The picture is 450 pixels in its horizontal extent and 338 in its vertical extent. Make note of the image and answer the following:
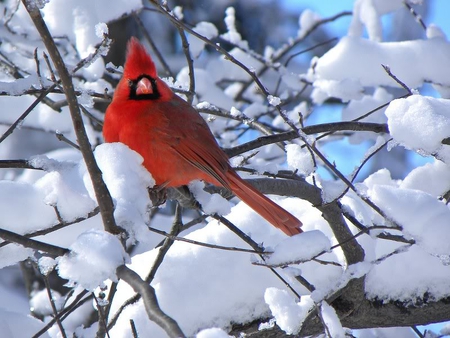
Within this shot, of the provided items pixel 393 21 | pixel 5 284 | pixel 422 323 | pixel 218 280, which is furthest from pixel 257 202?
pixel 393 21

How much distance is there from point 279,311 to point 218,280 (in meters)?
0.60

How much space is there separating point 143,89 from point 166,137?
0.26 metres

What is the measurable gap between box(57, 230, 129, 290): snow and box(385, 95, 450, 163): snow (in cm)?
74

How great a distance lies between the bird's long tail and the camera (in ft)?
7.77

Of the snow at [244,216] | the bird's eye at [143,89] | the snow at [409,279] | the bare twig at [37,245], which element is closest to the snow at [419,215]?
the snow at [244,216]

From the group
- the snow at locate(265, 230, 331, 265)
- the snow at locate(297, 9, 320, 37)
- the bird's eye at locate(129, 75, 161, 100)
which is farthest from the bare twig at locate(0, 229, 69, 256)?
the snow at locate(297, 9, 320, 37)

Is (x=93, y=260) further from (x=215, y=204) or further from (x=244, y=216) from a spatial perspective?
(x=244, y=216)

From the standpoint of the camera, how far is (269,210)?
2.38 metres

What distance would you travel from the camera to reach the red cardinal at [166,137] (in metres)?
2.41

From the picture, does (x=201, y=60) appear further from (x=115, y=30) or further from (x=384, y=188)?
(x=384, y=188)

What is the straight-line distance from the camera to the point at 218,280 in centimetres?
226

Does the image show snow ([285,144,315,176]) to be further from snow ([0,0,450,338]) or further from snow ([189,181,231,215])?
snow ([189,181,231,215])

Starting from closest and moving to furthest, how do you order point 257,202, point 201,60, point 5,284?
1. point 257,202
2. point 5,284
3. point 201,60

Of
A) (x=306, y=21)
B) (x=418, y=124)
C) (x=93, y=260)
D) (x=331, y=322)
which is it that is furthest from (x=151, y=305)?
(x=306, y=21)
